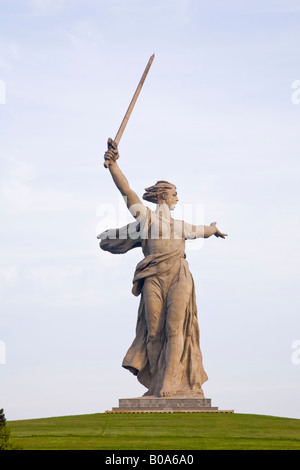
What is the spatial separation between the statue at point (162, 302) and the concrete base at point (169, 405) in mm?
643

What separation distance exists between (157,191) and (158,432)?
8421 mm

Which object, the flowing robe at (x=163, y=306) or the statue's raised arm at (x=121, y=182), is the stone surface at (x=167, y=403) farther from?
the statue's raised arm at (x=121, y=182)

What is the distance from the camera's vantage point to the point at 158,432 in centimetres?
2002

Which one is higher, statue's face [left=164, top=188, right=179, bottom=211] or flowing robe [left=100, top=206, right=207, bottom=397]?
statue's face [left=164, top=188, right=179, bottom=211]

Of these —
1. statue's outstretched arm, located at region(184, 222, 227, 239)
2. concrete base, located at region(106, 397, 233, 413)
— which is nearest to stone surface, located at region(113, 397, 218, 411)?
concrete base, located at region(106, 397, 233, 413)

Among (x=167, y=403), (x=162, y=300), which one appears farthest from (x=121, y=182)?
(x=167, y=403)

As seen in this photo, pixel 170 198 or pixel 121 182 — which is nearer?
pixel 121 182

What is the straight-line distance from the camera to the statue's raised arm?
25406 mm

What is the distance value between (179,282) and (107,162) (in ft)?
12.6

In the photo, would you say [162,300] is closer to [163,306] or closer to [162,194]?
[163,306]

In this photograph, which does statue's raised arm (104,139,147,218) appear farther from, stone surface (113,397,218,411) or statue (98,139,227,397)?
stone surface (113,397,218,411)

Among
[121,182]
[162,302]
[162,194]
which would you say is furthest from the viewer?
[162,194]
